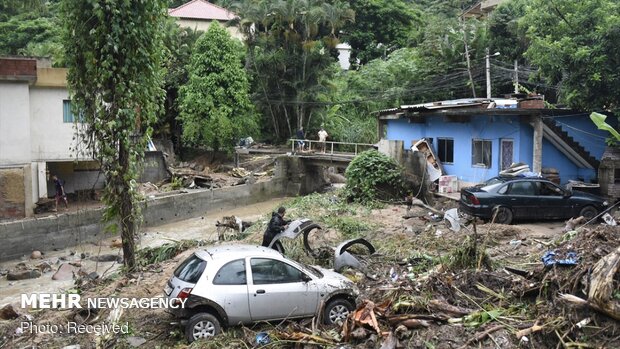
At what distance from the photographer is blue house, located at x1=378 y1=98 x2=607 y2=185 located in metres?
19.4

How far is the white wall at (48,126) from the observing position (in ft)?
73.5

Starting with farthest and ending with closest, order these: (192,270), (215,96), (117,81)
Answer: (215,96) → (117,81) → (192,270)

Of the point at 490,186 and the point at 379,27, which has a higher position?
the point at 379,27

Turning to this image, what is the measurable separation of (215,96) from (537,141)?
21.4 metres

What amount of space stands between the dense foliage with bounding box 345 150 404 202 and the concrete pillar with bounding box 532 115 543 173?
529 cm

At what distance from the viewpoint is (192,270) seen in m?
8.82

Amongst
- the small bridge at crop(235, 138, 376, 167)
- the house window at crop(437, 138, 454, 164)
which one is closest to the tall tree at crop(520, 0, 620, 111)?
the house window at crop(437, 138, 454, 164)

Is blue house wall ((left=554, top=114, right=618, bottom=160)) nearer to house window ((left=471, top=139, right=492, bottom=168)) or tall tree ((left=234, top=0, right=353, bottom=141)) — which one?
house window ((left=471, top=139, right=492, bottom=168))

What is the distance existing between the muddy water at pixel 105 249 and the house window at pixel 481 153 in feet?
28.2

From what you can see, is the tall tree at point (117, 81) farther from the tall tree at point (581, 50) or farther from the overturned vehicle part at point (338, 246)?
the tall tree at point (581, 50)

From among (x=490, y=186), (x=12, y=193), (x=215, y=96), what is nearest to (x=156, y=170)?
(x=215, y=96)

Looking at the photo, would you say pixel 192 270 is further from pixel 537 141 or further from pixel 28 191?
pixel 28 191

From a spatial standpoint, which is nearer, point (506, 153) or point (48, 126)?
point (506, 153)

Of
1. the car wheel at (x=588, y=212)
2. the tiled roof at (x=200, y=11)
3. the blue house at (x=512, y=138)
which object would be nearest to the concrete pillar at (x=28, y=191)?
the blue house at (x=512, y=138)
